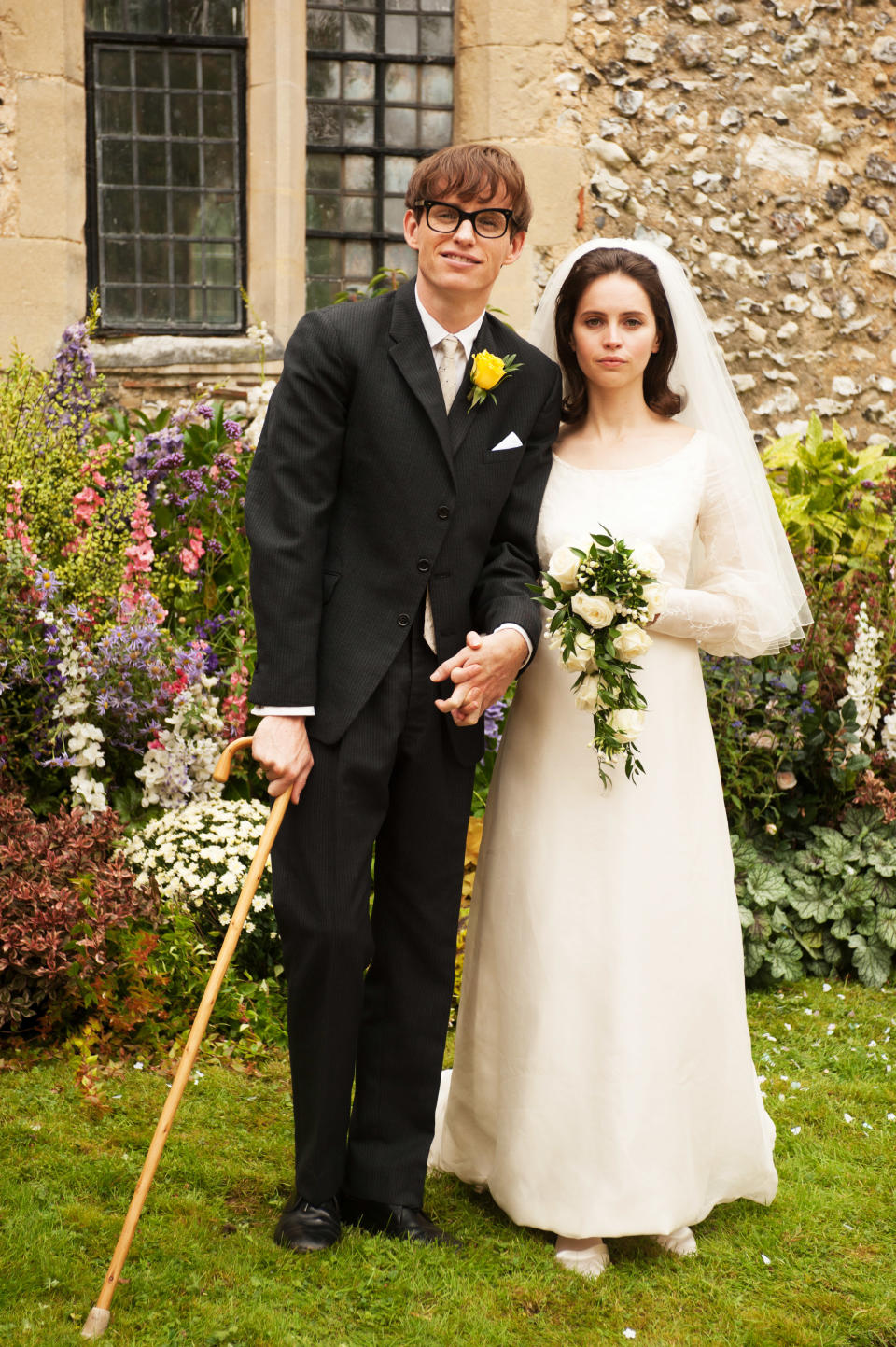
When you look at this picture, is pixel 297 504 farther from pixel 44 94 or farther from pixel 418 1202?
pixel 44 94

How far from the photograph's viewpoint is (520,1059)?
274cm

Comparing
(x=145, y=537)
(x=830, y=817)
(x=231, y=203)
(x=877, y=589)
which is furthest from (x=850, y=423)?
(x=145, y=537)

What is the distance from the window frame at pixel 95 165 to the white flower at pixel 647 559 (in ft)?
14.3

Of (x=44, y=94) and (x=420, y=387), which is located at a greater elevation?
(x=44, y=94)

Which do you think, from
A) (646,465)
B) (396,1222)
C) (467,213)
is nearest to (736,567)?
(646,465)

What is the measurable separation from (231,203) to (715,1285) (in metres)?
5.52

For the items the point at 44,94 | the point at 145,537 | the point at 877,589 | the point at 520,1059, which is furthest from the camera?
the point at 44,94

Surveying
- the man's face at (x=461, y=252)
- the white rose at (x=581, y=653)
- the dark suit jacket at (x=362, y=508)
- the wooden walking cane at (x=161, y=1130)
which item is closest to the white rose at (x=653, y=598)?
the white rose at (x=581, y=653)

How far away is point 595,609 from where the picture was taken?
8.05ft

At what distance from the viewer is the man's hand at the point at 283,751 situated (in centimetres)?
250

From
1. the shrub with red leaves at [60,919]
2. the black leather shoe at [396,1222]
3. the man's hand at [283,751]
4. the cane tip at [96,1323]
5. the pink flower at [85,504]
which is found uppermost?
the pink flower at [85,504]

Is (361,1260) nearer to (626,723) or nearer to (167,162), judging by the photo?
(626,723)

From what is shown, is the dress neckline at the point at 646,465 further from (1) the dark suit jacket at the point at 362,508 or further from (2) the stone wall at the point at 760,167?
(2) the stone wall at the point at 760,167

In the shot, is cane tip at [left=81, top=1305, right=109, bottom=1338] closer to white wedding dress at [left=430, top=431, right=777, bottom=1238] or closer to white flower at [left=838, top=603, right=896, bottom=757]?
white wedding dress at [left=430, top=431, right=777, bottom=1238]
